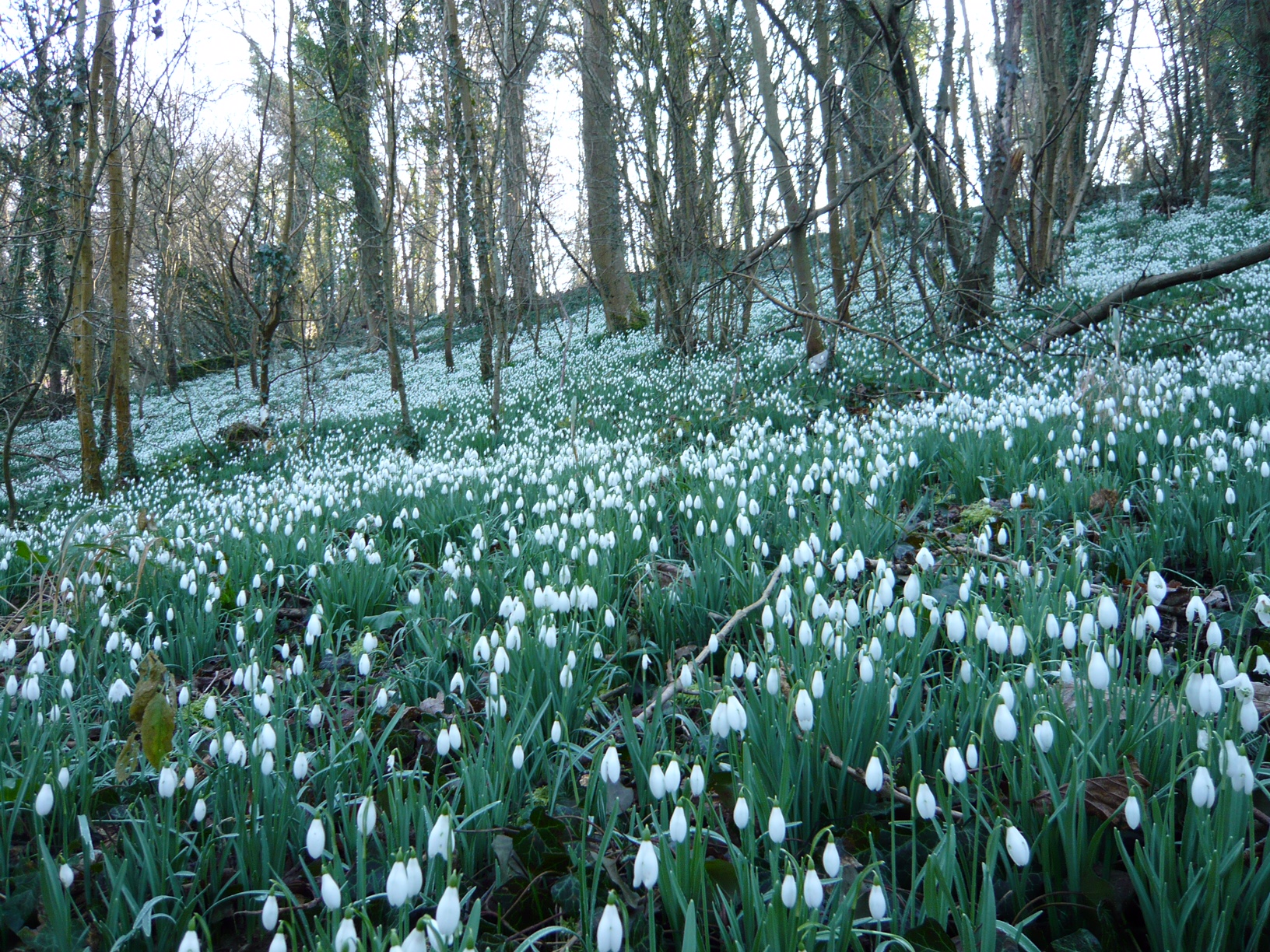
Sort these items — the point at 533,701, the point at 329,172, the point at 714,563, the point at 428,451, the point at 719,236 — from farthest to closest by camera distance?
the point at 329,172
the point at 719,236
the point at 428,451
the point at 714,563
the point at 533,701

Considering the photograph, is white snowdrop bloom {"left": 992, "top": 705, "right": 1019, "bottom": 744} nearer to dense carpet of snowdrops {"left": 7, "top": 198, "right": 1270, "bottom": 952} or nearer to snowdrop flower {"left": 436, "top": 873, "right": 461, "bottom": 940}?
dense carpet of snowdrops {"left": 7, "top": 198, "right": 1270, "bottom": 952}

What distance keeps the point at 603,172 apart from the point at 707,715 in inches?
660

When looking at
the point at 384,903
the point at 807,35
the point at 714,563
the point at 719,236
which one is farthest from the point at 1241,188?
the point at 384,903

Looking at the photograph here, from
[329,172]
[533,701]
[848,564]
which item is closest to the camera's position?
[533,701]

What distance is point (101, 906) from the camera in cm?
159

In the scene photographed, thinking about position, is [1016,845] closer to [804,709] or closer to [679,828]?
[804,709]

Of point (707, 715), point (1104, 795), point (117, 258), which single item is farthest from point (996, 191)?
point (117, 258)

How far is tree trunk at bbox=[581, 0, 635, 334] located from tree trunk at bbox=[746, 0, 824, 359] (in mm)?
2061

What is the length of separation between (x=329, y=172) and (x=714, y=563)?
93.9ft

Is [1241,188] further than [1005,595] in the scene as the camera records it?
Yes

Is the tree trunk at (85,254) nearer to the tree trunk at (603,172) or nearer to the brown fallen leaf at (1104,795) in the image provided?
the tree trunk at (603,172)

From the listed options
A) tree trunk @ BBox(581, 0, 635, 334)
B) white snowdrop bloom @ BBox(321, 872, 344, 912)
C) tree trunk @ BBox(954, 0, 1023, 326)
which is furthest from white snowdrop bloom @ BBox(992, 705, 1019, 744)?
tree trunk @ BBox(581, 0, 635, 334)

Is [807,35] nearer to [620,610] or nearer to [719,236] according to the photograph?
[719,236]

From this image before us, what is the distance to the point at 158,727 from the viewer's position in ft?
5.75
